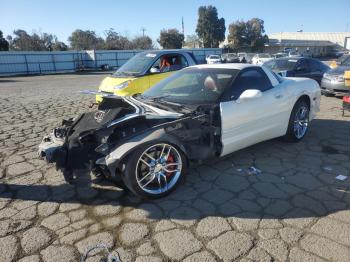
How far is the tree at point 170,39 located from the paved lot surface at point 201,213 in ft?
182

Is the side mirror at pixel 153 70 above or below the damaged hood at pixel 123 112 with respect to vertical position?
above

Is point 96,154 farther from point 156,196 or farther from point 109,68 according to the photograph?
point 109,68

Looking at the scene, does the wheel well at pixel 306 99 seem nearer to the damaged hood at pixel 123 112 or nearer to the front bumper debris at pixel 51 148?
the damaged hood at pixel 123 112

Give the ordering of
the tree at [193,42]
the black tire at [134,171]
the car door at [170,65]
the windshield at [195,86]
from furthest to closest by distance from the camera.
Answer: the tree at [193,42] → the car door at [170,65] → the windshield at [195,86] → the black tire at [134,171]

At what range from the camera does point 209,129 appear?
391cm

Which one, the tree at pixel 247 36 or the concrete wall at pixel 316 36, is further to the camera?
the concrete wall at pixel 316 36

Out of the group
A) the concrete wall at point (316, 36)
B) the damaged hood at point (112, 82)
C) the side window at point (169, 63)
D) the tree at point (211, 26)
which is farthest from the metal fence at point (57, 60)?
the concrete wall at point (316, 36)

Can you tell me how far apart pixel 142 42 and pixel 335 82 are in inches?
2443

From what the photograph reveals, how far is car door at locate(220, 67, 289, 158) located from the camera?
4.06 m

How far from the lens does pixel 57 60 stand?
96.5 feet

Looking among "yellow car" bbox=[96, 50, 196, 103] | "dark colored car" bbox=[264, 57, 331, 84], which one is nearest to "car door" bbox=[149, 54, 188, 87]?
"yellow car" bbox=[96, 50, 196, 103]

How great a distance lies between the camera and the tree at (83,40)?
66.1m

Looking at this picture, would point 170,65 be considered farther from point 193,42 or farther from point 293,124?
point 193,42

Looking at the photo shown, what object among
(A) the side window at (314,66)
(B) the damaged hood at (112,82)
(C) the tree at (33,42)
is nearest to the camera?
(B) the damaged hood at (112,82)
